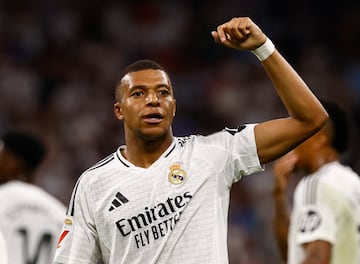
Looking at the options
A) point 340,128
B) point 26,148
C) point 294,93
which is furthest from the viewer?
point 26,148

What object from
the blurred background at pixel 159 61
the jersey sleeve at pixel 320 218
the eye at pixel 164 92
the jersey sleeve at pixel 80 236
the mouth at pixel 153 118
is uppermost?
the blurred background at pixel 159 61

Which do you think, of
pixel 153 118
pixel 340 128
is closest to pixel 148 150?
pixel 153 118

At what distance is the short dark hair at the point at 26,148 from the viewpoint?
24.2ft

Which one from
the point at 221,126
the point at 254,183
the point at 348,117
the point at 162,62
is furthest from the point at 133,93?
the point at 162,62

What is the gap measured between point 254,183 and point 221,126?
4.30 ft

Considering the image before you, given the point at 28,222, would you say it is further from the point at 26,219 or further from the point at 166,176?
the point at 166,176

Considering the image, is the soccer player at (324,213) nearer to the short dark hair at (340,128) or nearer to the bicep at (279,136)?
the short dark hair at (340,128)

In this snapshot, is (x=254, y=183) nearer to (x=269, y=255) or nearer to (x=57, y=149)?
(x=269, y=255)

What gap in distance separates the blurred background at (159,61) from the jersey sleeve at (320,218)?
239 inches

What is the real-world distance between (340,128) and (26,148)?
250cm

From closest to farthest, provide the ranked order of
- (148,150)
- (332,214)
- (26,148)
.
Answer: (148,150), (332,214), (26,148)

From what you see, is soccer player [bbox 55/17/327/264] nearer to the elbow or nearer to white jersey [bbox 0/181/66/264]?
the elbow

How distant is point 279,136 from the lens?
440 cm

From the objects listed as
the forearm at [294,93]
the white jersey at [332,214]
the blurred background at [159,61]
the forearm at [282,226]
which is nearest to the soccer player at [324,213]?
the white jersey at [332,214]
